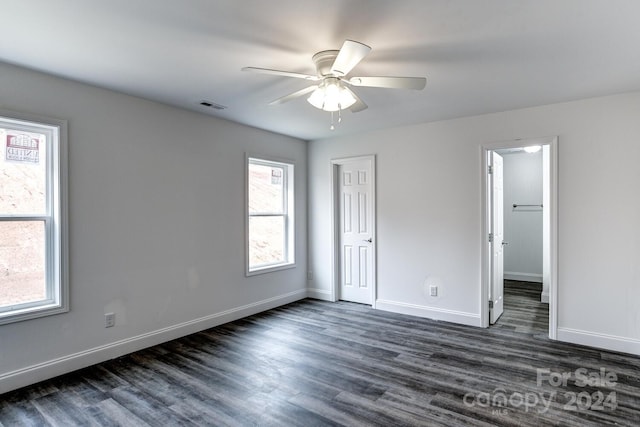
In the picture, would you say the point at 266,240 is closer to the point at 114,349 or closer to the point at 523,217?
the point at 114,349

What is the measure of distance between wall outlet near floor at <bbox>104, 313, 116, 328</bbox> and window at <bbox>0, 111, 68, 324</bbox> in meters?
0.38

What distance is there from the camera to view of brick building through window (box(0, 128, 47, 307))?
277 centimetres

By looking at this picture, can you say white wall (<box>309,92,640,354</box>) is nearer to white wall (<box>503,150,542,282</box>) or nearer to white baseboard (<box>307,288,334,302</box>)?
white baseboard (<box>307,288,334,302</box>)

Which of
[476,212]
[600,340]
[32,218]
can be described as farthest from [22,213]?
[600,340]

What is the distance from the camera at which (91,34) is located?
7.41 feet

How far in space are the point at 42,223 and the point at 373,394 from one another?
304 centimetres

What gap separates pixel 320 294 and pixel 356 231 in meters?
1.17

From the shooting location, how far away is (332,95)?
2.56 metres

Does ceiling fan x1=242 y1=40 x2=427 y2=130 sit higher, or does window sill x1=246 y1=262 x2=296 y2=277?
ceiling fan x1=242 y1=40 x2=427 y2=130

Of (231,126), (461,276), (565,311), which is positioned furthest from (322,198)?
(565,311)

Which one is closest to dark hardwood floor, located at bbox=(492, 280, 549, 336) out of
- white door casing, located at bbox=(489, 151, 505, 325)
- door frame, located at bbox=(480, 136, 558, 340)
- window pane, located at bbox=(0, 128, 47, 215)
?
white door casing, located at bbox=(489, 151, 505, 325)

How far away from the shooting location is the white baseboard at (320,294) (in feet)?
17.8

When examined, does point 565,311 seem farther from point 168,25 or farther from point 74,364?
point 74,364

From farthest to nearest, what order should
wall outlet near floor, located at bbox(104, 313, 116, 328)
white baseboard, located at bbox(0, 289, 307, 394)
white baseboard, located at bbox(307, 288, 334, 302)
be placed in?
white baseboard, located at bbox(307, 288, 334, 302), wall outlet near floor, located at bbox(104, 313, 116, 328), white baseboard, located at bbox(0, 289, 307, 394)
